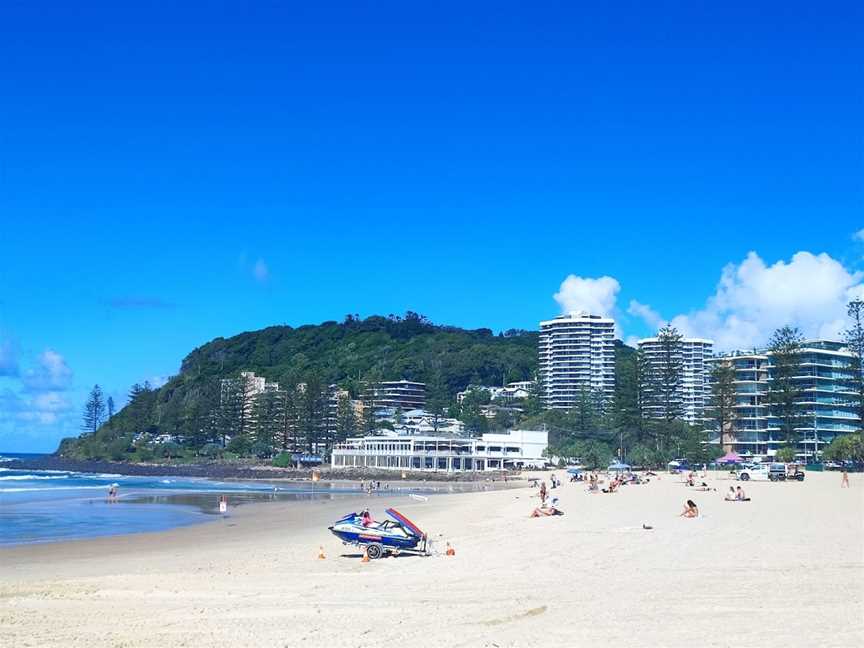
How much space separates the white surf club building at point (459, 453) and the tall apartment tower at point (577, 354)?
70.3 metres

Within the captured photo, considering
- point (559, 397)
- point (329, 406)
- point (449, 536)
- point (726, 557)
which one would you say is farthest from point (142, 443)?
point (726, 557)

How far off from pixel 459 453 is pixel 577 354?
82.8 meters

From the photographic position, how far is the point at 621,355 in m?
185

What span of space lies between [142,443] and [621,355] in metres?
107

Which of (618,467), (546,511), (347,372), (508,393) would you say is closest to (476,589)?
(546,511)

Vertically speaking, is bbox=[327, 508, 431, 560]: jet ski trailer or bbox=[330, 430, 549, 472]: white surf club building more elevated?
bbox=[327, 508, 431, 560]: jet ski trailer

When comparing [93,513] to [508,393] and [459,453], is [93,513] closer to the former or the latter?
[459,453]

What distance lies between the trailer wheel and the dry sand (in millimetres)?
489

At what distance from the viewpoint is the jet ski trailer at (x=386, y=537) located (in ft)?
63.5

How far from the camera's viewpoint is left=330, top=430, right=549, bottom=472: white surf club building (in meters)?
98.5

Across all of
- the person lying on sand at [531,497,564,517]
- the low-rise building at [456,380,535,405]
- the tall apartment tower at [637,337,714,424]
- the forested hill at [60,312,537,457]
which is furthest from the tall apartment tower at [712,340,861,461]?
the person lying on sand at [531,497,564,517]

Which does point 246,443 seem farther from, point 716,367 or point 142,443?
point 716,367

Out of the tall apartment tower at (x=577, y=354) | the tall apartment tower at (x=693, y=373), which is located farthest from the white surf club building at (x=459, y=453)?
the tall apartment tower at (x=577, y=354)

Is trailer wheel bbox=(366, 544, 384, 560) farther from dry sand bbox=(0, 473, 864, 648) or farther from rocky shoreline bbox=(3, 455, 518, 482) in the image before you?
rocky shoreline bbox=(3, 455, 518, 482)
